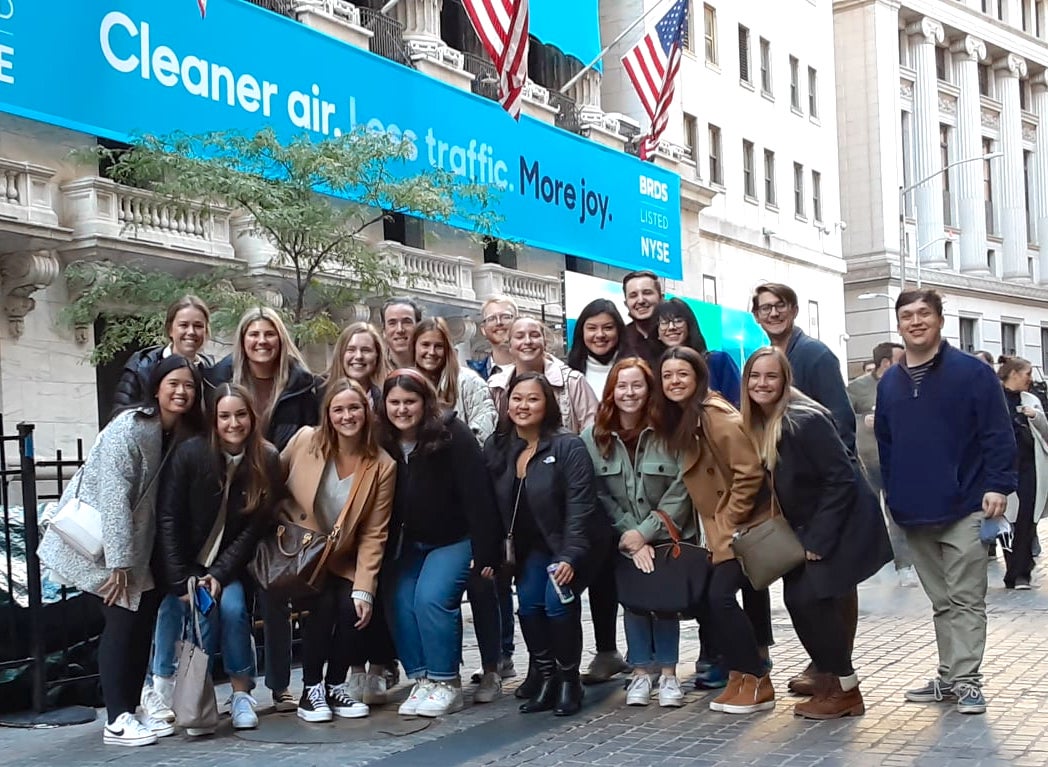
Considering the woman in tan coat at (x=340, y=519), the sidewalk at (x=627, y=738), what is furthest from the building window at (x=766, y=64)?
the woman in tan coat at (x=340, y=519)

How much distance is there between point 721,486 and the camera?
24.4ft

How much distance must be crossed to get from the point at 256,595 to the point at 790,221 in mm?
36850

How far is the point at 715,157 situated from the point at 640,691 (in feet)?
106

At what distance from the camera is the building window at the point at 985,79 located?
196ft

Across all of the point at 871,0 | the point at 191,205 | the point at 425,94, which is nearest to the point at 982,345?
the point at 871,0

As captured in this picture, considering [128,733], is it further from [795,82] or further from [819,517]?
[795,82]

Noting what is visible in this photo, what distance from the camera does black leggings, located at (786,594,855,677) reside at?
280 inches

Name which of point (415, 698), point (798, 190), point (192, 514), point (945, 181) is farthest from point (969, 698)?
point (945, 181)

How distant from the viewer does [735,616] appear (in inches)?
285

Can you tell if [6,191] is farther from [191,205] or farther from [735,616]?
[735,616]

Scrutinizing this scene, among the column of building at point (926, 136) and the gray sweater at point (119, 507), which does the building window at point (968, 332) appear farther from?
the gray sweater at point (119, 507)

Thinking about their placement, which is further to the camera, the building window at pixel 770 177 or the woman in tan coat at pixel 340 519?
the building window at pixel 770 177

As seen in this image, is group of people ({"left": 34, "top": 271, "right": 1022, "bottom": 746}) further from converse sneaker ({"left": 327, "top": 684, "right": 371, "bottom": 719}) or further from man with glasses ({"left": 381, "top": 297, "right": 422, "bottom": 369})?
man with glasses ({"left": 381, "top": 297, "right": 422, "bottom": 369})

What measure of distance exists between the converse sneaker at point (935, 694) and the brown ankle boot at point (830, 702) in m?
0.43
